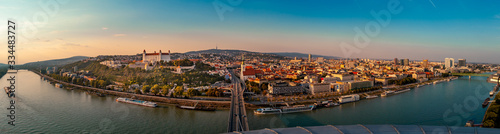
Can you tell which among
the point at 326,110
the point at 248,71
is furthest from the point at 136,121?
the point at 248,71

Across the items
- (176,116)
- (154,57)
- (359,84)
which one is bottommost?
(176,116)

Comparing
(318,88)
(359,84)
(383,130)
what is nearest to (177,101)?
(318,88)

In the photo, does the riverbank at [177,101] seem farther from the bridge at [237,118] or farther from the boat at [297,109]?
the boat at [297,109]

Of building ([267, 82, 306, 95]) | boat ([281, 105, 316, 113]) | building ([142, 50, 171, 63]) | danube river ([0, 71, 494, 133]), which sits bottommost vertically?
danube river ([0, 71, 494, 133])

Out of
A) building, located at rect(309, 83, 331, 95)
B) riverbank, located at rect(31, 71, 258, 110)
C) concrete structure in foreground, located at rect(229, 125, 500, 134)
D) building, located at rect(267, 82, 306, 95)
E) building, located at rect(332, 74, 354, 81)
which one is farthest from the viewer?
building, located at rect(332, 74, 354, 81)

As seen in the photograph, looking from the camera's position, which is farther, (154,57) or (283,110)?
(154,57)

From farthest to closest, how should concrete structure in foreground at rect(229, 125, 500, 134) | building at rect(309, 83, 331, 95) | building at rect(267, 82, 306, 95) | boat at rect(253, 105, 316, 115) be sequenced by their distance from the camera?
1. building at rect(309, 83, 331, 95)
2. building at rect(267, 82, 306, 95)
3. boat at rect(253, 105, 316, 115)
4. concrete structure in foreground at rect(229, 125, 500, 134)

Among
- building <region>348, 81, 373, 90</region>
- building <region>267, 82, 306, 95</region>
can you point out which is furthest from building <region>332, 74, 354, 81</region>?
building <region>267, 82, 306, 95</region>

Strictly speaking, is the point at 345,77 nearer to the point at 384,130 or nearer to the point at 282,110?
the point at 282,110

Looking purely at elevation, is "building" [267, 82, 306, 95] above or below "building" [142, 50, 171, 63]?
below

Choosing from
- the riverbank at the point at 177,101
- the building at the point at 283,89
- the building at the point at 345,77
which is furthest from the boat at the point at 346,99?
the building at the point at 345,77

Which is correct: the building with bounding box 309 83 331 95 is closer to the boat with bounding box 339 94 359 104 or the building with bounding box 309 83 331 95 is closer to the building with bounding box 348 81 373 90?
the building with bounding box 348 81 373 90

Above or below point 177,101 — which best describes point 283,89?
above
